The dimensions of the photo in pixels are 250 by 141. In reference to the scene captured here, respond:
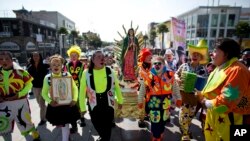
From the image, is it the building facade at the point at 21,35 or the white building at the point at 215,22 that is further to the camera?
the white building at the point at 215,22

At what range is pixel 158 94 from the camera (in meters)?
3.22

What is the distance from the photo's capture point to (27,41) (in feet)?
92.8

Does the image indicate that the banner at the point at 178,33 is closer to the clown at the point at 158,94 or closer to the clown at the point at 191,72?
the clown at the point at 191,72

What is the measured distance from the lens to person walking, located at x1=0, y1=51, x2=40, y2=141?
10.9ft

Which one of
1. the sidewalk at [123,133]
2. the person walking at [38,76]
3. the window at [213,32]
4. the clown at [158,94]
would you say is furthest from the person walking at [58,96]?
the window at [213,32]

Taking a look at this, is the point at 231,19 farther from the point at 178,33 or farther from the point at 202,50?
the point at 202,50

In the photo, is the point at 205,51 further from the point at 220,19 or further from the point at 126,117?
the point at 220,19

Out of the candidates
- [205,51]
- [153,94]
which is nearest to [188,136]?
[153,94]

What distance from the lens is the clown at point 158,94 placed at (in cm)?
322

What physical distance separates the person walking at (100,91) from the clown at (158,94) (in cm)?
69

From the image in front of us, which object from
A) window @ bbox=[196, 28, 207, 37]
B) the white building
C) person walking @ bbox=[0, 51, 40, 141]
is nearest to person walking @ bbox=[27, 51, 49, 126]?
person walking @ bbox=[0, 51, 40, 141]

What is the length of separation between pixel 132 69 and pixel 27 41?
2693 cm

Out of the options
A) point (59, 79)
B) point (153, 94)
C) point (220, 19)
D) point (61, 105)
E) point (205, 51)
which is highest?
point (220, 19)

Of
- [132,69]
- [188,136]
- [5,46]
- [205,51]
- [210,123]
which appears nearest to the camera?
[210,123]
